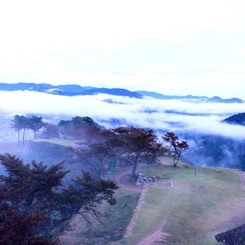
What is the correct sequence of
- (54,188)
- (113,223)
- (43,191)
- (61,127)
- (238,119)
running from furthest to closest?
(238,119)
(61,127)
(54,188)
(113,223)
(43,191)

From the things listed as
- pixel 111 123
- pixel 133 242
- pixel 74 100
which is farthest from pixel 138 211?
pixel 74 100

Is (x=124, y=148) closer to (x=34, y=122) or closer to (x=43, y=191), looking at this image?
(x=43, y=191)

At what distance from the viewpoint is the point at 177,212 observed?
58.9 ft

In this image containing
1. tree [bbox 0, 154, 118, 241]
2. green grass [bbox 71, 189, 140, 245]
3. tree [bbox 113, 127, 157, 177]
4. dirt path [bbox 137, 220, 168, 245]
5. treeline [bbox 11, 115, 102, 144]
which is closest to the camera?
dirt path [bbox 137, 220, 168, 245]

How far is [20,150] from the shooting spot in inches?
1801

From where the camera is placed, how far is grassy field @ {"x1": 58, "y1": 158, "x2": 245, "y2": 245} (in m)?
15.1

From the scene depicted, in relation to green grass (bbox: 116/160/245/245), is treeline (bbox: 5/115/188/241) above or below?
above

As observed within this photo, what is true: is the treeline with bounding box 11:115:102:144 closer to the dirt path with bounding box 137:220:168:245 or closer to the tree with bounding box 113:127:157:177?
the tree with bounding box 113:127:157:177

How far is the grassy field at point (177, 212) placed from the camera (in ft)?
49.4

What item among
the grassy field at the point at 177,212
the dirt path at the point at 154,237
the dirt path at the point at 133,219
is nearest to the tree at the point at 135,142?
the grassy field at the point at 177,212

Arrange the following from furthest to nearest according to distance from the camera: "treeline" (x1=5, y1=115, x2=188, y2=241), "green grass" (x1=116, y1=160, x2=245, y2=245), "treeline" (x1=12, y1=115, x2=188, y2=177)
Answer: "treeline" (x1=12, y1=115, x2=188, y2=177) < "green grass" (x1=116, y1=160, x2=245, y2=245) < "treeline" (x1=5, y1=115, x2=188, y2=241)

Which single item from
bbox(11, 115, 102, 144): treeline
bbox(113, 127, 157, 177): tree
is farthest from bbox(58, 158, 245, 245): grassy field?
bbox(11, 115, 102, 144): treeline

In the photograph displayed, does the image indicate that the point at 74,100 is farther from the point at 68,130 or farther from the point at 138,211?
the point at 138,211

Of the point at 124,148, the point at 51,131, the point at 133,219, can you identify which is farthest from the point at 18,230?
the point at 51,131
